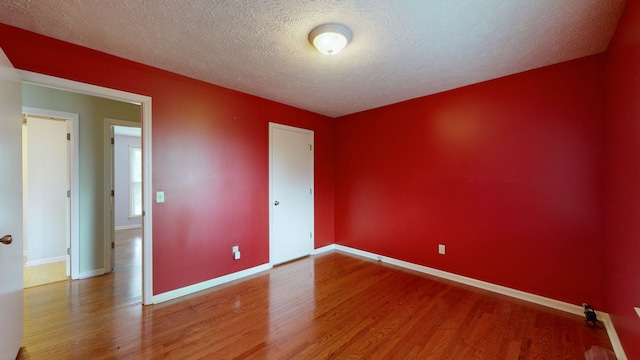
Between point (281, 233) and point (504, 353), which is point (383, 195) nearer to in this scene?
point (281, 233)

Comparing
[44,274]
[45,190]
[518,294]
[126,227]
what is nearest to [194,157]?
[44,274]

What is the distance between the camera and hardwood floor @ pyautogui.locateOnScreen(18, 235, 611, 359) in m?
1.77

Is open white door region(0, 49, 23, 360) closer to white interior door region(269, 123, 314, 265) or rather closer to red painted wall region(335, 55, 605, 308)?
white interior door region(269, 123, 314, 265)

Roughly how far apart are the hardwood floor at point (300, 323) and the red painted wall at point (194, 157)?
1.42ft

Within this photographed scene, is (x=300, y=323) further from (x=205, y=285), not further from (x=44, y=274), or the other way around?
(x=44, y=274)

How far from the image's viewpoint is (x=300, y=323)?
83.0 inches

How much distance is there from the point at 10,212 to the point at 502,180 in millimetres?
4084

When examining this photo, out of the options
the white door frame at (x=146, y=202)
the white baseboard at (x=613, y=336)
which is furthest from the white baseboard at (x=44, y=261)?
the white baseboard at (x=613, y=336)

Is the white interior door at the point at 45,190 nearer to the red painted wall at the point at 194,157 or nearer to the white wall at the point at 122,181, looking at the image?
the red painted wall at the point at 194,157

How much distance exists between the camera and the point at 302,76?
263cm

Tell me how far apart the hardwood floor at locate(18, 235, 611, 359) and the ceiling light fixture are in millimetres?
2294

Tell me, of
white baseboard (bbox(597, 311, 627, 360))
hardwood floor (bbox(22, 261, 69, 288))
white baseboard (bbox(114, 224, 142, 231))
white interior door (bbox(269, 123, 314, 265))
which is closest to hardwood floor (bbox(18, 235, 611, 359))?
white baseboard (bbox(597, 311, 627, 360))

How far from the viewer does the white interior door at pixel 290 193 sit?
3520mm

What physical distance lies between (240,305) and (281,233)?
1302mm
